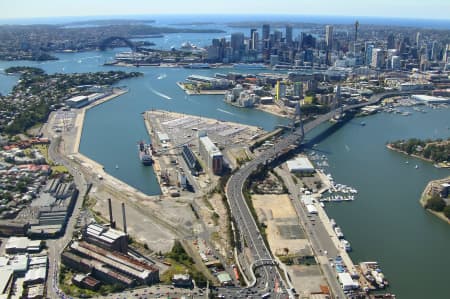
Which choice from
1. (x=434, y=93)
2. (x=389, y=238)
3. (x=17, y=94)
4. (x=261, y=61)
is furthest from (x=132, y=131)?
(x=261, y=61)

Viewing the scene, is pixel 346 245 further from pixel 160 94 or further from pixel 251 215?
pixel 160 94

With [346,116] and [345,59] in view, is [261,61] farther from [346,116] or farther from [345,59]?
[346,116]

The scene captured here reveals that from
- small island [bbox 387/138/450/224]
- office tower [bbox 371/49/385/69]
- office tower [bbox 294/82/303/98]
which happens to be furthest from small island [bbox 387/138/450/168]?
office tower [bbox 371/49/385/69]

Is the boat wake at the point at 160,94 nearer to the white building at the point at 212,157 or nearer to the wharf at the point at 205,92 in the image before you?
the wharf at the point at 205,92

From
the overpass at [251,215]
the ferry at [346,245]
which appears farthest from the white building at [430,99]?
the ferry at [346,245]

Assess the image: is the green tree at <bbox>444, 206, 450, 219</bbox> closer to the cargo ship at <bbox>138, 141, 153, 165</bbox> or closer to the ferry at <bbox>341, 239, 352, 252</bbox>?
the ferry at <bbox>341, 239, 352, 252</bbox>

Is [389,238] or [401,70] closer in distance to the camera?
[389,238]
